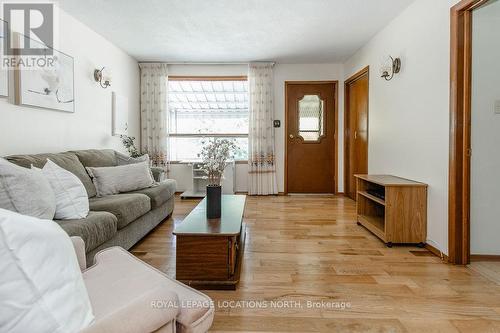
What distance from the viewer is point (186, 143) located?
240 inches

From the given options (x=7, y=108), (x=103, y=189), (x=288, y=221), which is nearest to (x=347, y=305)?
(x=288, y=221)

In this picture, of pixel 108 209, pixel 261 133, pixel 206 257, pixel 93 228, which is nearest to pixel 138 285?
pixel 206 257

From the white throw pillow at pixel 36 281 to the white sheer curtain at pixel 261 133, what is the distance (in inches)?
198

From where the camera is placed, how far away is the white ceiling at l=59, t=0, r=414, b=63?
3393 mm

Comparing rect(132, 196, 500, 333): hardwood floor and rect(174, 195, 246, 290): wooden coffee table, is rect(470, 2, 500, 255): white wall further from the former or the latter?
rect(174, 195, 246, 290): wooden coffee table

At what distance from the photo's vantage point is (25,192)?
6.27ft

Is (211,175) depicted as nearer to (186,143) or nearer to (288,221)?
(288,221)

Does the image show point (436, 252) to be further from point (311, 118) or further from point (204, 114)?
point (204, 114)

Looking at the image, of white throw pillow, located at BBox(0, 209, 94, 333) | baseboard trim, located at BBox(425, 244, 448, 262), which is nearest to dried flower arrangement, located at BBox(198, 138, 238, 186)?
white throw pillow, located at BBox(0, 209, 94, 333)

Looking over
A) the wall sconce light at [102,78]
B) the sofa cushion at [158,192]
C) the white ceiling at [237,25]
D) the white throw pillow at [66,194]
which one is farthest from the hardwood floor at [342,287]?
the white ceiling at [237,25]

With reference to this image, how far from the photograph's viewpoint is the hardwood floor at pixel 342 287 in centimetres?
171

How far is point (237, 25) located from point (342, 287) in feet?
10.8

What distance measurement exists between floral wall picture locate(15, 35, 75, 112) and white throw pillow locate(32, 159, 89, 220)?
998 mm

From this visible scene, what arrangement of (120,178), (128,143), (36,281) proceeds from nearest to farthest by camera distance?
(36,281) < (120,178) < (128,143)
